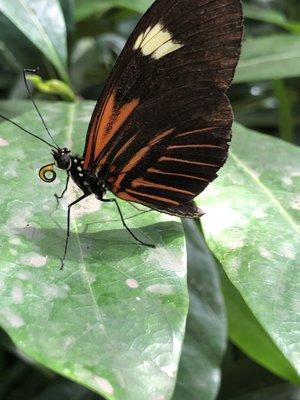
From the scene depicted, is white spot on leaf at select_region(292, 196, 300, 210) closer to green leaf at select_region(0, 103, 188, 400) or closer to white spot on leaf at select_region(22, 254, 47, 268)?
green leaf at select_region(0, 103, 188, 400)

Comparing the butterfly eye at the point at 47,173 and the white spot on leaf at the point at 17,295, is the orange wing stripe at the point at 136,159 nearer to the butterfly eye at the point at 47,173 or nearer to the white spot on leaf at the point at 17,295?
the butterfly eye at the point at 47,173

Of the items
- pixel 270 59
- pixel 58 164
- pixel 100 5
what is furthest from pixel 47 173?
pixel 270 59

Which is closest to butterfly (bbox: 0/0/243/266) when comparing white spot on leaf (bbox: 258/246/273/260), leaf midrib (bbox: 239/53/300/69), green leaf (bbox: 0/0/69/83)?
white spot on leaf (bbox: 258/246/273/260)

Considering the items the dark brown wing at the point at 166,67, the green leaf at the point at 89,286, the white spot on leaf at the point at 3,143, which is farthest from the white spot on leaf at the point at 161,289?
the white spot on leaf at the point at 3,143

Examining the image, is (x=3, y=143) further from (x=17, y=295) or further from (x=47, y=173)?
(x=17, y=295)

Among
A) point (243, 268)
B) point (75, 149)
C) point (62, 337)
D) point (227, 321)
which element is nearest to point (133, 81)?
point (75, 149)
